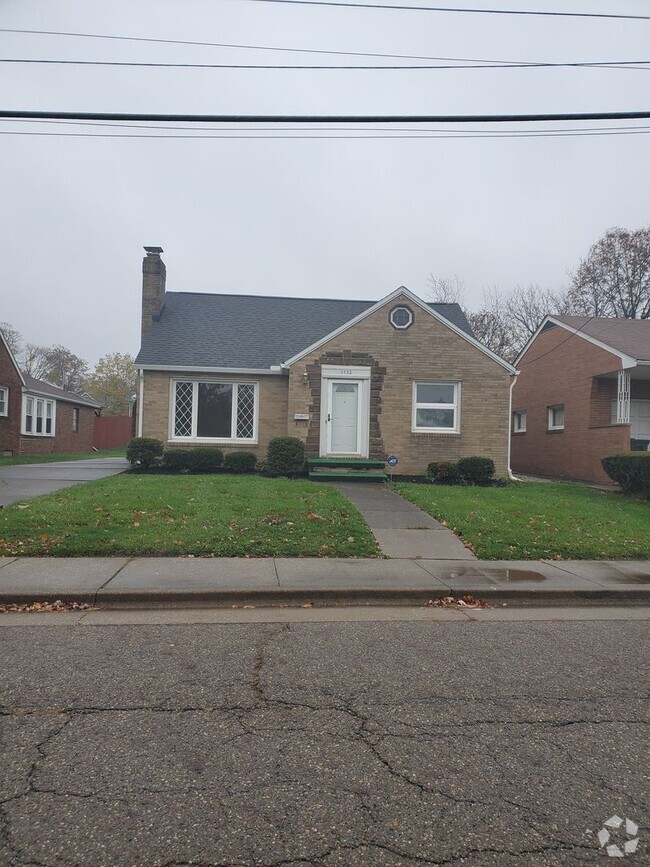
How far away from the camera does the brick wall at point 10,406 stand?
82.4ft

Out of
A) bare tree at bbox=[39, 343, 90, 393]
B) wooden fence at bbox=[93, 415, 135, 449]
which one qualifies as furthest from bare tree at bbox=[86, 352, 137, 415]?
wooden fence at bbox=[93, 415, 135, 449]

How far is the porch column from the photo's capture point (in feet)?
→ 57.9

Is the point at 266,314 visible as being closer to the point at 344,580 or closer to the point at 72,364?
the point at 344,580

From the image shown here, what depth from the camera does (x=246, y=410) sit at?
1719cm

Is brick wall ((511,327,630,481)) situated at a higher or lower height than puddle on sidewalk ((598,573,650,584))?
higher

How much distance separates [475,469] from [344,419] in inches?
145

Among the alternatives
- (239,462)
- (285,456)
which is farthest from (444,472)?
(239,462)

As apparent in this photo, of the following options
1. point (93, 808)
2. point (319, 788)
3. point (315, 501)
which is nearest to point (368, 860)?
point (319, 788)

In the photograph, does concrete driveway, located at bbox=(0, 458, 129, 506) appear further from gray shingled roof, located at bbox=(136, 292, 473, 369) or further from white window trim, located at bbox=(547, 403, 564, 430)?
white window trim, located at bbox=(547, 403, 564, 430)

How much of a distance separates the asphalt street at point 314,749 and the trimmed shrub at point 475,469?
396 inches

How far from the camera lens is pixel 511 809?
112 inches

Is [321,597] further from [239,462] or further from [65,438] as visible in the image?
[65,438]

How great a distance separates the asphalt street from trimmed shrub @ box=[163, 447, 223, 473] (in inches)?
408

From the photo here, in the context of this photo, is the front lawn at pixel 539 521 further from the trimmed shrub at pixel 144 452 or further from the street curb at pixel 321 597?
the trimmed shrub at pixel 144 452
